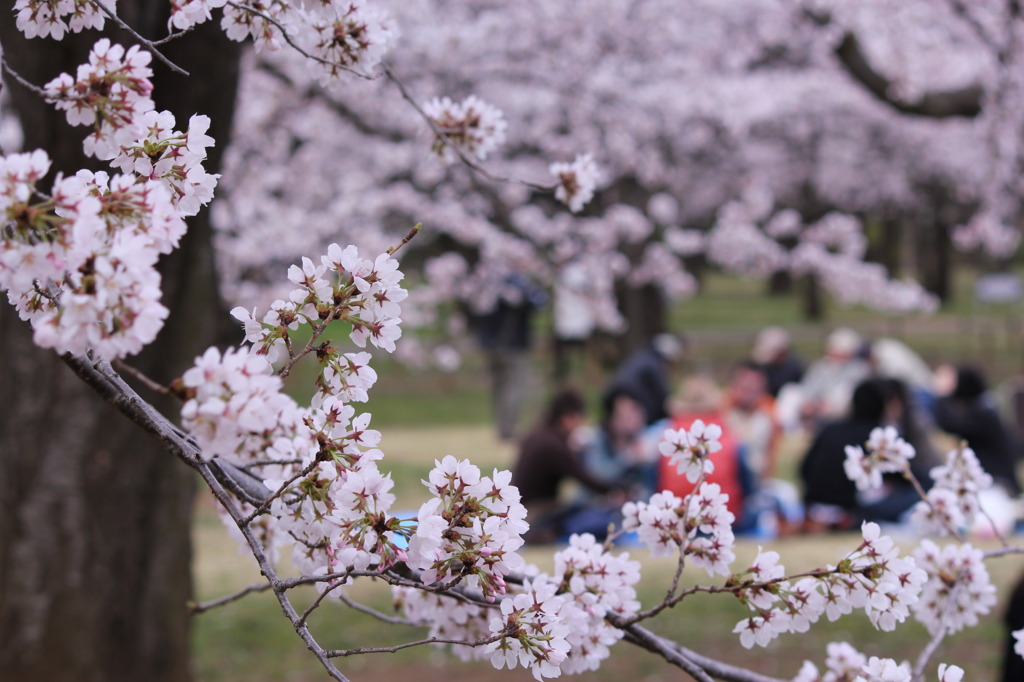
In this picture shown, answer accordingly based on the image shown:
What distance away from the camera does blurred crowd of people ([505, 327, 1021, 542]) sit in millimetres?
6848

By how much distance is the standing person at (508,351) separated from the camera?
1245 cm

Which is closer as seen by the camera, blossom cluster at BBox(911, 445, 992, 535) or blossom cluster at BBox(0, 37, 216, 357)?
blossom cluster at BBox(0, 37, 216, 357)

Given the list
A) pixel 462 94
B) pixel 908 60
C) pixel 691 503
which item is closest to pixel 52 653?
pixel 691 503

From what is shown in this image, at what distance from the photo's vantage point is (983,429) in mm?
7707

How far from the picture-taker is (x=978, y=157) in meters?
15.1

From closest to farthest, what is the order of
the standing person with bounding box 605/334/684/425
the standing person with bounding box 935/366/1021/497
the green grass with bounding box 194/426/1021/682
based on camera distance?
the green grass with bounding box 194/426/1021/682 < the standing person with bounding box 935/366/1021/497 < the standing person with bounding box 605/334/684/425

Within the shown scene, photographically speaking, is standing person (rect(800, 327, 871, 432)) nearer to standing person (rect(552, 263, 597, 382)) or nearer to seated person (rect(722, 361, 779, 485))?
seated person (rect(722, 361, 779, 485))

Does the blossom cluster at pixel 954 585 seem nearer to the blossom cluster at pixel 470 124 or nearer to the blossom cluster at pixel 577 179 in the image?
the blossom cluster at pixel 577 179

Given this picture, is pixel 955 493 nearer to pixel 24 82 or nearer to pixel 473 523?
pixel 473 523

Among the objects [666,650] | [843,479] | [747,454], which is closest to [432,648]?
[747,454]

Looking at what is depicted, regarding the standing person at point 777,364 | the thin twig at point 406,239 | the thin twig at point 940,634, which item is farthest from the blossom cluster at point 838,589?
the standing person at point 777,364

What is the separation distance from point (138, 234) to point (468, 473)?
49 cm

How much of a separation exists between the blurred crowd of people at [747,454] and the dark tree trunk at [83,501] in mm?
2600

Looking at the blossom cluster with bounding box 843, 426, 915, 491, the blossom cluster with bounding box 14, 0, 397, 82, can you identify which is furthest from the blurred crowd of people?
the blossom cluster with bounding box 14, 0, 397, 82
